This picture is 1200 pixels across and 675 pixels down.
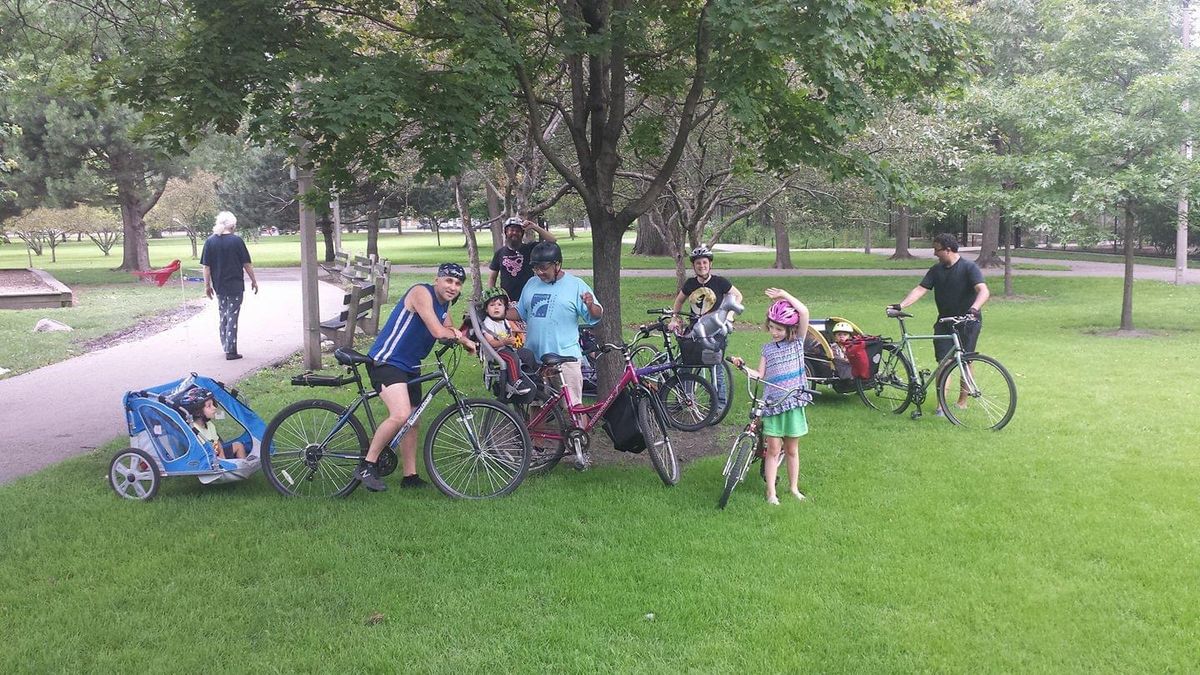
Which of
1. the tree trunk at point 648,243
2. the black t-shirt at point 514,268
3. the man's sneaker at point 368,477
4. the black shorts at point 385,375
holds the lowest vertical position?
the man's sneaker at point 368,477

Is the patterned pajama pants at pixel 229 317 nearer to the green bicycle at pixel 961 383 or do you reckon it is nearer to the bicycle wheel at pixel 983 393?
the green bicycle at pixel 961 383

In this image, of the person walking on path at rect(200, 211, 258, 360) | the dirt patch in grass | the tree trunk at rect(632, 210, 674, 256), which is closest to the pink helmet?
the person walking on path at rect(200, 211, 258, 360)

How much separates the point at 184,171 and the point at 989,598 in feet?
105

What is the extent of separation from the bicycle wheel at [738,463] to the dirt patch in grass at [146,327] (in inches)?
431

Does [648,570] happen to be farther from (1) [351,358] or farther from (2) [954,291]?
(2) [954,291]

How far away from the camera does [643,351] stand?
9.32 meters

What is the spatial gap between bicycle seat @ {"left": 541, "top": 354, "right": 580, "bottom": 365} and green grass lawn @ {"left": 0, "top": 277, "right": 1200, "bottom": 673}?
2.75ft

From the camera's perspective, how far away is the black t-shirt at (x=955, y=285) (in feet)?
26.4

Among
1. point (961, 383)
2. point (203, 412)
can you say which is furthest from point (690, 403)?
point (203, 412)

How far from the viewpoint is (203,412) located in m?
5.74

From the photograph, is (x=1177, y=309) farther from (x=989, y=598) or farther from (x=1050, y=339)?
(x=989, y=598)

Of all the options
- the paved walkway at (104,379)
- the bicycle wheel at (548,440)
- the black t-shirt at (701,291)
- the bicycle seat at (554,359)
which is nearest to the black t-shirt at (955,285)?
the black t-shirt at (701,291)

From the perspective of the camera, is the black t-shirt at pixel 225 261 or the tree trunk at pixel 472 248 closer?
the black t-shirt at pixel 225 261

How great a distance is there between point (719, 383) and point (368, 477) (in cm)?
356
